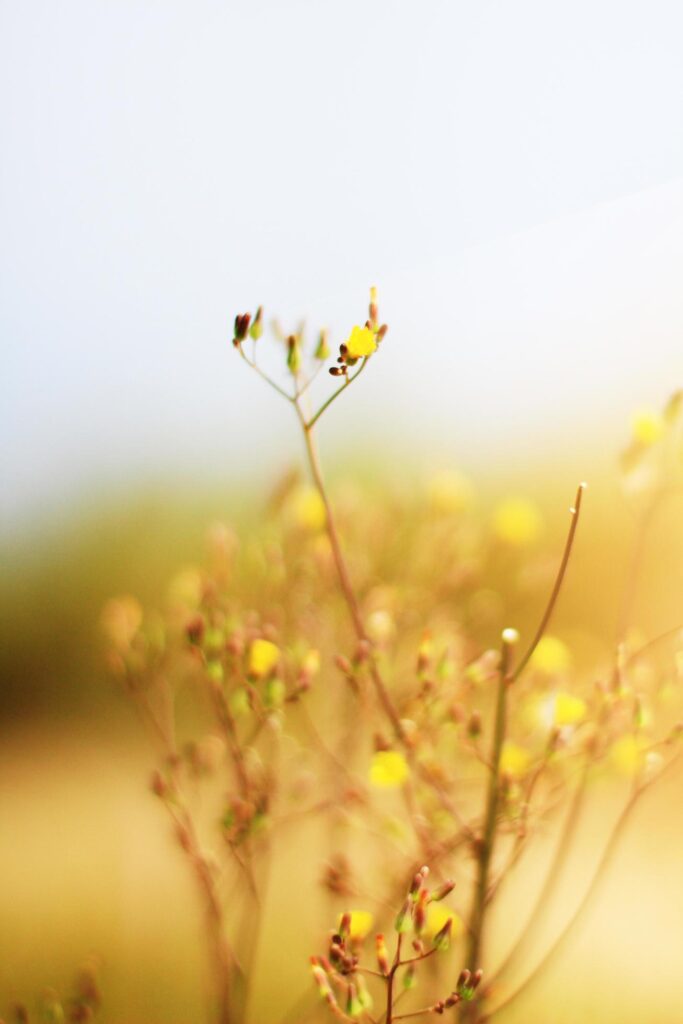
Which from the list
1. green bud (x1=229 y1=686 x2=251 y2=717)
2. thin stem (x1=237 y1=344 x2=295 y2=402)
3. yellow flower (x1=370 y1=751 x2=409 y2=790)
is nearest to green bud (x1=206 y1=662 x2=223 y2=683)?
green bud (x1=229 y1=686 x2=251 y2=717)

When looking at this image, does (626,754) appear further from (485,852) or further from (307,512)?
(307,512)

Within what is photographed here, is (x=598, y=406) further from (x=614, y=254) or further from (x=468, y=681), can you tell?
(x=468, y=681)

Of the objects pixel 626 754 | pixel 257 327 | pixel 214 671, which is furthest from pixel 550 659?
pixel 257 327

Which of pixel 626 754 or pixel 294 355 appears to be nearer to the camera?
pixel 294 355

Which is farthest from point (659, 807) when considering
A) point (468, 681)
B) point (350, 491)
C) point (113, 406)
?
point (113, 406)

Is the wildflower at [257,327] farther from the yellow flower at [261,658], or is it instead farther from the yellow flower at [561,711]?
the yellow flower at [561,711]
